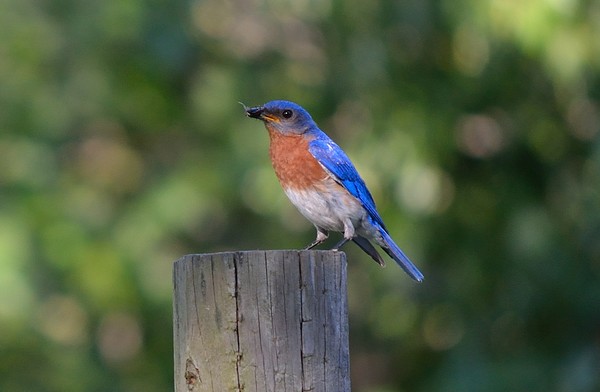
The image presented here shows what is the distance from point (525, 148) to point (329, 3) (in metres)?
2.05

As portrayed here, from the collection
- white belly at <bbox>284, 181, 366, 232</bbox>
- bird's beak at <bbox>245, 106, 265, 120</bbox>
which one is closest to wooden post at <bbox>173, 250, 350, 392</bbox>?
white belly at <bbox>284, 181, 366, 232</bbox>

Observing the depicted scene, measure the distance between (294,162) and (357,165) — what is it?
10.1 feet

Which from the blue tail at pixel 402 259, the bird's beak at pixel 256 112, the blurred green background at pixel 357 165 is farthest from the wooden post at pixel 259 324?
the blurred green background at pixel 357 165

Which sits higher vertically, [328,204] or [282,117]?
[282,117]

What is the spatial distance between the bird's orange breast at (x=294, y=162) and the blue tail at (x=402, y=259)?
0.45 meters

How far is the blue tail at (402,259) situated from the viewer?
5.31 meters

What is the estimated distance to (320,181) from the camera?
545cm

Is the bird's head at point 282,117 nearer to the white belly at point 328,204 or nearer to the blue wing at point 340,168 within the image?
the blue wing at point 340,168

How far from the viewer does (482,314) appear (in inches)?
383

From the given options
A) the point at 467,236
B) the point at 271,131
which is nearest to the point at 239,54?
the point at 467,236

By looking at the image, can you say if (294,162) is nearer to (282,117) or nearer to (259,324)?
(282,117)

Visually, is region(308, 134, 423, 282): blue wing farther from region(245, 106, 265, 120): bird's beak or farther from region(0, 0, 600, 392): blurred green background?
region(0, 0, 600, 392): blurred green background

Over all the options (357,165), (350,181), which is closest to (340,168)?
(350,181)

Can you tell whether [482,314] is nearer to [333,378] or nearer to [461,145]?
[461,145]
